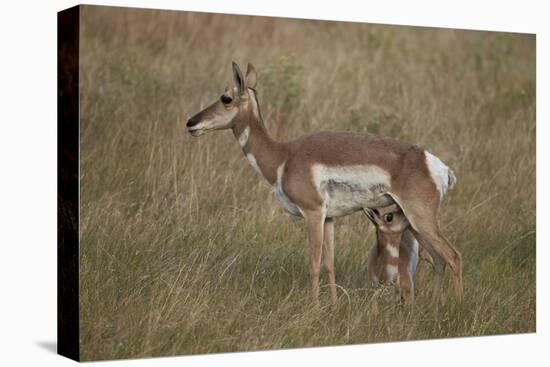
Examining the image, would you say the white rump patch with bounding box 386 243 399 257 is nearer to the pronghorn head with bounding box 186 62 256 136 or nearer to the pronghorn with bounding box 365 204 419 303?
the pronghorn with bounding box 365 204 419 303

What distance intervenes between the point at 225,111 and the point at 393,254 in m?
2.10

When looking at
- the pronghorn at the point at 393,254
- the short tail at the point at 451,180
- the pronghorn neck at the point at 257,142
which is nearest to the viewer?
the pronghorn neck at the point at 257,142

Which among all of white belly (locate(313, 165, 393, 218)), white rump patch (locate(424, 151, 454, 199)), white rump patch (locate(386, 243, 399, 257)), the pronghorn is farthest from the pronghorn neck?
white rump patch (locate(424, 151, 454, 199))

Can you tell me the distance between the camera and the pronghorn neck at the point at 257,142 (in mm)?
10055

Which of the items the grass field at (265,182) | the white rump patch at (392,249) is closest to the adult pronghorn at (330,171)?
the white rump patch at (392,249)

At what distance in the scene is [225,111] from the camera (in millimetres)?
9977

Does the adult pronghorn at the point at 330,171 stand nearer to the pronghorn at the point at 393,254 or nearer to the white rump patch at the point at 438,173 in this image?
the white rump patch at the point at 438,173

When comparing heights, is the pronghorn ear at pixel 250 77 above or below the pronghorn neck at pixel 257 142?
above

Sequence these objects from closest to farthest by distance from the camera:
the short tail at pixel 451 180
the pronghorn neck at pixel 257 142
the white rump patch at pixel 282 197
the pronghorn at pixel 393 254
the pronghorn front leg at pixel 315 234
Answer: the pronghorn front leg at pixel 315 234 < the white rump patch at pixel 282 197 < the pronghorn neck at pixel 257 142 < the pronghorn at pixel 393 254 < the short tail at pixel 451 180

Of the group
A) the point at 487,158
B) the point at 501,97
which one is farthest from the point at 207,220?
the point at 501,97

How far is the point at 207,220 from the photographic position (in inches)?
444

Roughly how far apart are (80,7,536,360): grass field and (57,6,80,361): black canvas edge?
0.69ft

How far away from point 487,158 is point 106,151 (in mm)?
4688

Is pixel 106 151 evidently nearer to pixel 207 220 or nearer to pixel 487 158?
pixel 207 220
